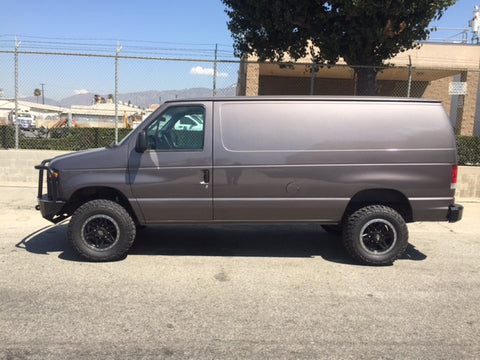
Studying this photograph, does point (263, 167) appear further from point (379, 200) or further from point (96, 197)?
point (96, 197)

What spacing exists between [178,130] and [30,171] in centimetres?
668

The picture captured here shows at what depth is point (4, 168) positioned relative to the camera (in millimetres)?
10078

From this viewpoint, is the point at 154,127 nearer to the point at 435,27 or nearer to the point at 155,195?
the point at 155,195

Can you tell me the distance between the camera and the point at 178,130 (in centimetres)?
514

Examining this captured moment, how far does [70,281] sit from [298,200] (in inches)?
111

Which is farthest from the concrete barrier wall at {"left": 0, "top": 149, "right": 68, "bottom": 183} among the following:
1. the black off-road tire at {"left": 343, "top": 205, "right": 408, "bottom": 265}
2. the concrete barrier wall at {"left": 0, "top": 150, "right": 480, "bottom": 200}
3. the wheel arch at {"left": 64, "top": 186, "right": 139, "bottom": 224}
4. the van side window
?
the black off-road tire at {"left": 343, "top": 205, "right": 408, "bottom": 265}

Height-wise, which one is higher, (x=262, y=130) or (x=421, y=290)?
(x=262, y=130)

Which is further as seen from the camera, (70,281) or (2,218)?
(2,218)

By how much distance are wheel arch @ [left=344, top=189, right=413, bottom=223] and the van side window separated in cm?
212

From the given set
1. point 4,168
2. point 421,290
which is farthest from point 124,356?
point 4,168

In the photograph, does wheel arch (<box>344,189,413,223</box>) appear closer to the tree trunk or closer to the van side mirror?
the van side mirror

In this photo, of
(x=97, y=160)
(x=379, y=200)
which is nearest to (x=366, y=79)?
(x=379, y=200)

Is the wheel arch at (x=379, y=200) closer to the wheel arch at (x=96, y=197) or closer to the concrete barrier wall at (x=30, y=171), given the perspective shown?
the wheel arch at (x=96, y=197)

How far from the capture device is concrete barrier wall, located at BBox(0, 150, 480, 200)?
9781 millimetres
